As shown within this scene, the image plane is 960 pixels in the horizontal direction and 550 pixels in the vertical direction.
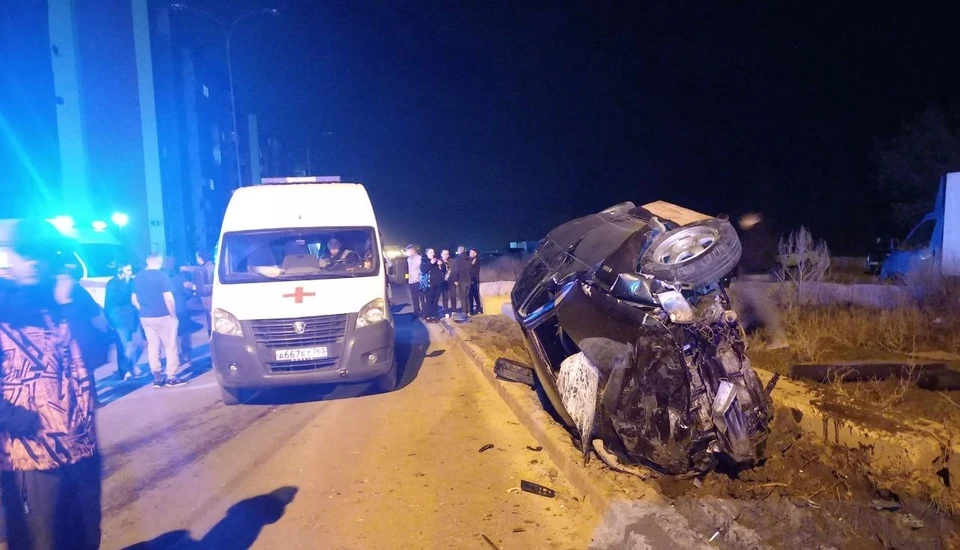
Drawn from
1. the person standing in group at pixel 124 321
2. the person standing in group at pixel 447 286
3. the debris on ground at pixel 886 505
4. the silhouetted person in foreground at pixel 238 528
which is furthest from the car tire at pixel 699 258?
the person standing in group at pixel 447 286

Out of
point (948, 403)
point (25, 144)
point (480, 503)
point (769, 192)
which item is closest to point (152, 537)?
point (480, 503)

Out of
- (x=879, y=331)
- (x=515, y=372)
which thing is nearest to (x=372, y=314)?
(x=515, y=372)

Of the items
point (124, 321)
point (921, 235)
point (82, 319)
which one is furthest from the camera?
point (921, 235)

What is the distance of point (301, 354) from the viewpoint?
20.6 feet

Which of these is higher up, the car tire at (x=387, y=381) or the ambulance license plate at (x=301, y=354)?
the ambulance license plate at (x=301, y=354)

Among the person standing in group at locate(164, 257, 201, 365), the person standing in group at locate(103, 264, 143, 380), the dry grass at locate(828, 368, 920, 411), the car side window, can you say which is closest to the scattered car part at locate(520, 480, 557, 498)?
the dry grass at locate(828, 368, 920, 411)

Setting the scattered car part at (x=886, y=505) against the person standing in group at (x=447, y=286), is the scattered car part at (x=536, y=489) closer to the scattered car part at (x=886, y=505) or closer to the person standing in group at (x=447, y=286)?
the scattered car part at (x=886, y=505)

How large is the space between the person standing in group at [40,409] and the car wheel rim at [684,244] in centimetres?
361

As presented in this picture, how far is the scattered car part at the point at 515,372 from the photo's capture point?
672 centimetres

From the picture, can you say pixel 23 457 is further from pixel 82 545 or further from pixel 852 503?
pixel 852 503

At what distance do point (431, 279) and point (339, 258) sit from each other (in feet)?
17.0

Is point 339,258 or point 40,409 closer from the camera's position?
point 40,409

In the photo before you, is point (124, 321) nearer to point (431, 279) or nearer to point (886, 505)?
point (431, 279)

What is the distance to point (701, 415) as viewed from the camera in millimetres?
3842
